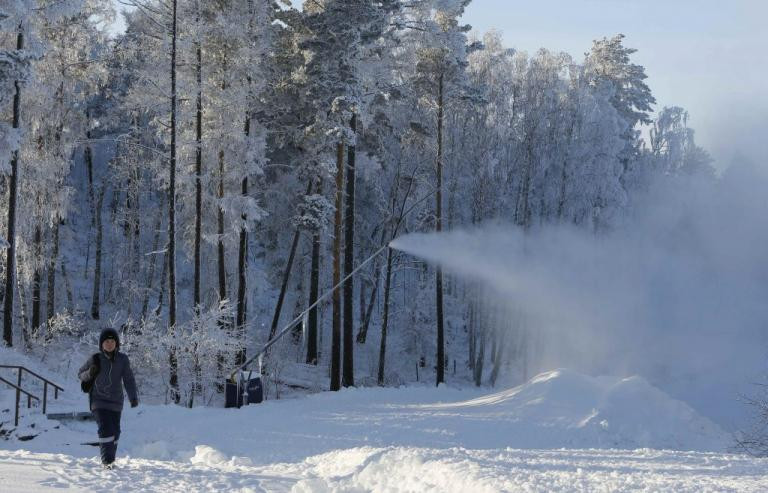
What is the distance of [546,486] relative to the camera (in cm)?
666

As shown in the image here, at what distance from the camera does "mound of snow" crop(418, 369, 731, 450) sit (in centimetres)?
1441

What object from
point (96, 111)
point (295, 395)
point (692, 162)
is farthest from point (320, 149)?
point (692, 162)

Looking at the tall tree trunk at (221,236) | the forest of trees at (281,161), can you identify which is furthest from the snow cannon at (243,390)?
the tall tree trunk at (221,236)

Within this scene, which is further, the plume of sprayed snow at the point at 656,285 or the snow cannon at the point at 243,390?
the plume of sprayed snow at the point at 656,285

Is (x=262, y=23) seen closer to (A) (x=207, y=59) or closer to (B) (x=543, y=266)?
(A) (x=207, y=59)

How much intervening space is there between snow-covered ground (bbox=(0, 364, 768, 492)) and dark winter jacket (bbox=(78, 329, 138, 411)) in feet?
2.62

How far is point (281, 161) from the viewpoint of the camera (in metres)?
27.5

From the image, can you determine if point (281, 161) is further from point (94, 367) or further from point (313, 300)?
point (94, 367)

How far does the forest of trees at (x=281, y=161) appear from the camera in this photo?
66.3 ft

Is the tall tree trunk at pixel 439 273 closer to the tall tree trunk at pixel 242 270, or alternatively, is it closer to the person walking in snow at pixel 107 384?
the tall tree trunk at pixel 242 270

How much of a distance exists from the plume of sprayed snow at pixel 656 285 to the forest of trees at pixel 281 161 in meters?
2.09

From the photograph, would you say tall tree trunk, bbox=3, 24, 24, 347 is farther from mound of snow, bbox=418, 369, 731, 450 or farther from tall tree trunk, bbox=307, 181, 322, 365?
mound of snow, bbox=418, 369, 731, 450

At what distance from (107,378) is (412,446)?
6144mm

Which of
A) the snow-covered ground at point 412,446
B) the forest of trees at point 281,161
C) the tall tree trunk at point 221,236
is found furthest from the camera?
the tall tree trunk at point 221,236
